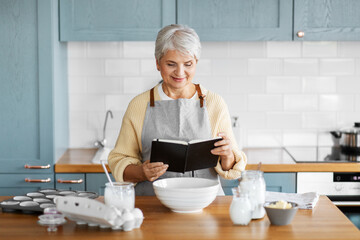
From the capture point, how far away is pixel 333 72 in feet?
13.5

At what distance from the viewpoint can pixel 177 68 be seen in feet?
8.20

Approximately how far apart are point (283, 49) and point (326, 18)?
0.48 metres

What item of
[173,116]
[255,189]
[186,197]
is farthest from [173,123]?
[255,189]

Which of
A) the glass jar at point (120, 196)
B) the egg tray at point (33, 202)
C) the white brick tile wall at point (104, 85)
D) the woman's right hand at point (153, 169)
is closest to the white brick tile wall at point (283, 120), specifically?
the white brick tile wall at point (104, 85)

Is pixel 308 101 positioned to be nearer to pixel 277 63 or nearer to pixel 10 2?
pixel 277 63

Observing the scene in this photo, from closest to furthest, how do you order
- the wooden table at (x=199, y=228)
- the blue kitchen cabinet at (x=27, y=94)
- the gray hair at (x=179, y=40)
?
the wooden table at (x=199, y=228), the gray hair at (x=179, y=40), the blue kitchen cabinet at (x=27, y=94)

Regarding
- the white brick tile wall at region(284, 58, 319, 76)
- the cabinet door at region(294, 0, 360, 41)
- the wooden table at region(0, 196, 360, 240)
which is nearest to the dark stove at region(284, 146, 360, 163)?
the white brick tile wall at region(284, 58, 319, 76)

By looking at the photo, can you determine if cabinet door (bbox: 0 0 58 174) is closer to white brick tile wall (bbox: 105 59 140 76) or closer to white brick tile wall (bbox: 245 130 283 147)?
white brick tile wall (bbox: 105 59 140 76)

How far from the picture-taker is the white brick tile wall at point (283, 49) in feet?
13.4

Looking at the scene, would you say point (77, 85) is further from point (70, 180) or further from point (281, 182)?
point (281, 182)

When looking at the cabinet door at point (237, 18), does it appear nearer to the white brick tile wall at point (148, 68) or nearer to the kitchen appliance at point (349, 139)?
the white brick tile wall at point (148, 68)

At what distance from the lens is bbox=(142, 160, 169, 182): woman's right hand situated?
2.31 meters

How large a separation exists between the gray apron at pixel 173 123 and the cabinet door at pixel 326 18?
1407mm

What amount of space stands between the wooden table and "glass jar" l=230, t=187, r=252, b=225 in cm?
2
